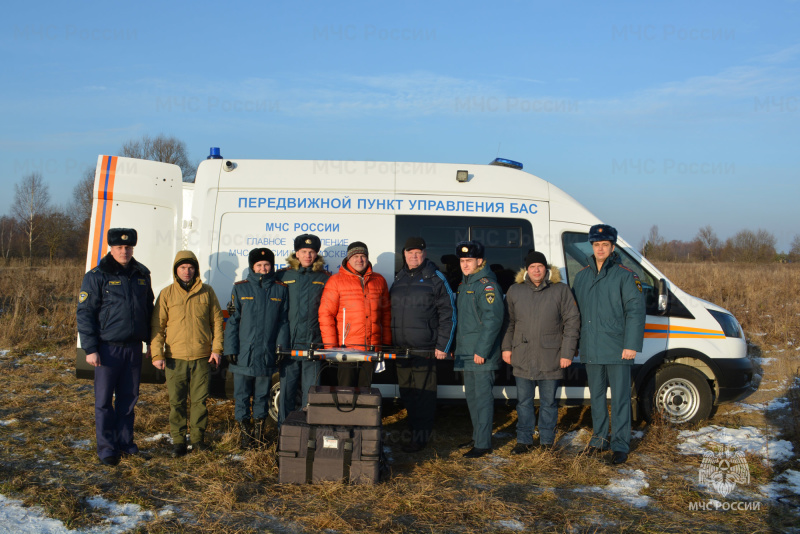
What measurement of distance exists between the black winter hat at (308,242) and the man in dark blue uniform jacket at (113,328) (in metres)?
1.35

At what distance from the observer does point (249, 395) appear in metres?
5.14

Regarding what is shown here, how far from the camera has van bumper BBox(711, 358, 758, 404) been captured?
5.68 m

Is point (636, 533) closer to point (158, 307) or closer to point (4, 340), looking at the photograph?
point (158, 307)

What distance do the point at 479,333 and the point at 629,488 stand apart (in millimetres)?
1692

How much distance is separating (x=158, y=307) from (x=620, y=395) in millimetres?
4097

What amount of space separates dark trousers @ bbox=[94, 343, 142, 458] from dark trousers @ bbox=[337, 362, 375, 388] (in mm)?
1743

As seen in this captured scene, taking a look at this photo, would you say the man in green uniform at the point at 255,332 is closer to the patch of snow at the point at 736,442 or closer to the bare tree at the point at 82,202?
the patch of snow at the point at 736,442

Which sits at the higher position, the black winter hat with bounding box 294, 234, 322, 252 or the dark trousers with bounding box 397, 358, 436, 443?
the black winter hat with bounding box 294, 234, 322, 252

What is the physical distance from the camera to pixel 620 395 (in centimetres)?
495

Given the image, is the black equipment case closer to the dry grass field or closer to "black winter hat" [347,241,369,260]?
the dry grass field

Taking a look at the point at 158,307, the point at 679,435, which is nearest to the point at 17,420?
the point at 158,307

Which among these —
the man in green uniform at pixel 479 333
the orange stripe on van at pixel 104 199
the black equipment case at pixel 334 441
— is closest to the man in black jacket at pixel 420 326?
the man in green uniform at pixel 479 333

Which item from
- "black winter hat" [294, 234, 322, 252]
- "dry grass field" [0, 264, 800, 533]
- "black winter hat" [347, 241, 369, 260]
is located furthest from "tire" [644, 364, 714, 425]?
"black winter hat" [294, 234, 322, 252]

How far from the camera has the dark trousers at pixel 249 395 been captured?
5.08 meters
